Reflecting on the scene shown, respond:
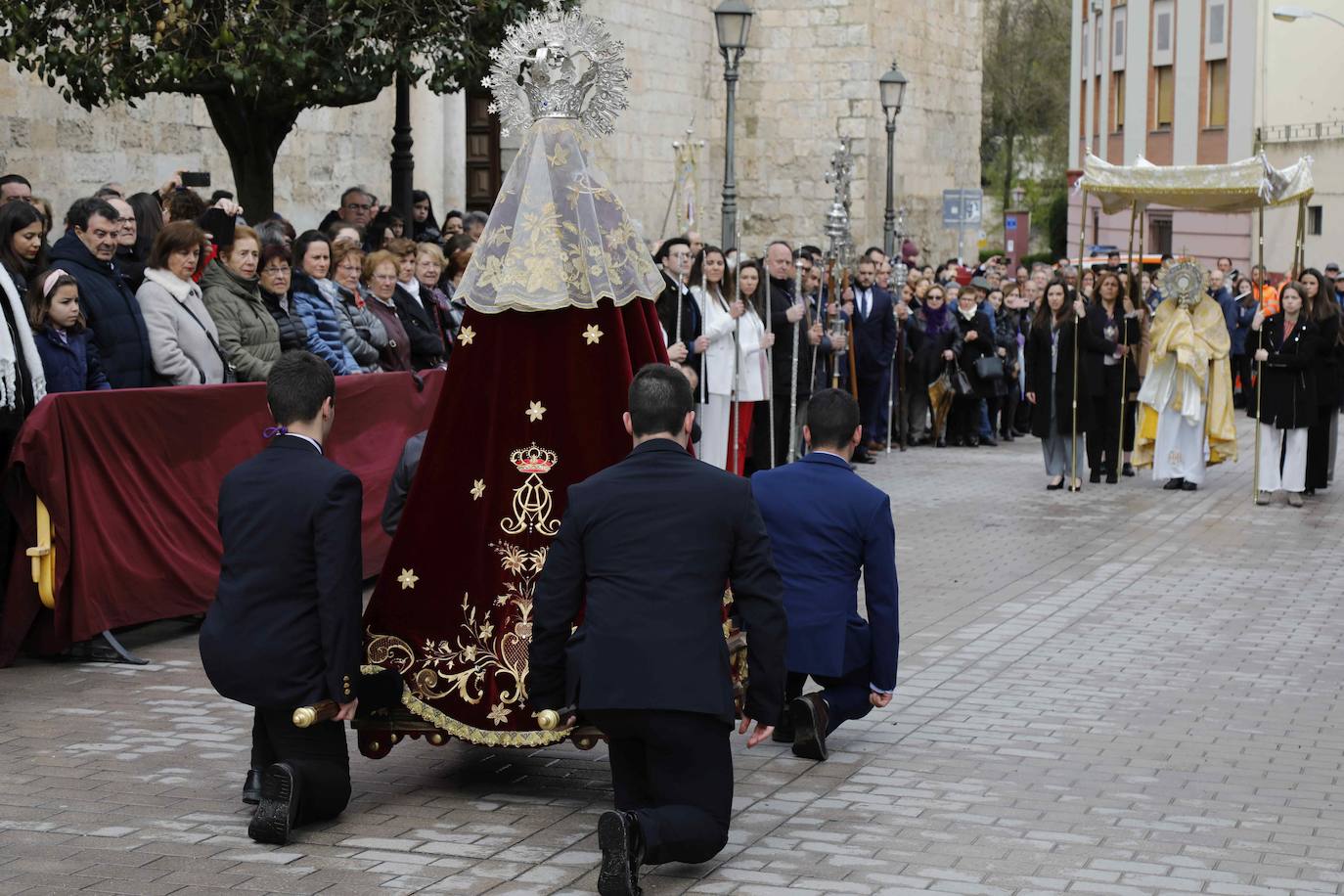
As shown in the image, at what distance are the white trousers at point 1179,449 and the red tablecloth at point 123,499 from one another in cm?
920

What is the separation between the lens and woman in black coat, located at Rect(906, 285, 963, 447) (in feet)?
66.3

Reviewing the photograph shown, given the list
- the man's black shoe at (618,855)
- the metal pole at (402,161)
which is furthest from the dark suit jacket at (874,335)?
the man's black shoe at (618,855)

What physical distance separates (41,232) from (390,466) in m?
2.60

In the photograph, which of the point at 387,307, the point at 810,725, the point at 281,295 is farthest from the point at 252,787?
the point at 387,307

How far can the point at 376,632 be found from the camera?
660cm

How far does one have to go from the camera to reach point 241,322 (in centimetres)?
1014

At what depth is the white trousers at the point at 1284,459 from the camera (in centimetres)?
1561

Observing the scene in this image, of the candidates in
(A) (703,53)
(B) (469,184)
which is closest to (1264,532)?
(B) (469,184)

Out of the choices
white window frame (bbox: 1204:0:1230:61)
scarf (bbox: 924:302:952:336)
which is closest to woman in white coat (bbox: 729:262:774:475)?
scarf (bbox: 924:302:952:336)

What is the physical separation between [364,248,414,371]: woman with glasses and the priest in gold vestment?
7.66 m

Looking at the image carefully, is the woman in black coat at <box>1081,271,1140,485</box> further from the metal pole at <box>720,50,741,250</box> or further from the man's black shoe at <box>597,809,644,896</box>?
the man's black shoe at <box>597,809,644,896</box>

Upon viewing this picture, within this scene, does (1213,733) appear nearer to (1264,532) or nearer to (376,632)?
(376,632)

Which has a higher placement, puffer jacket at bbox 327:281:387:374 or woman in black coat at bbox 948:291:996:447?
puffer jacket at bbox 327:281:387:374

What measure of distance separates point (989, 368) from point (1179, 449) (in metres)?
3.67
